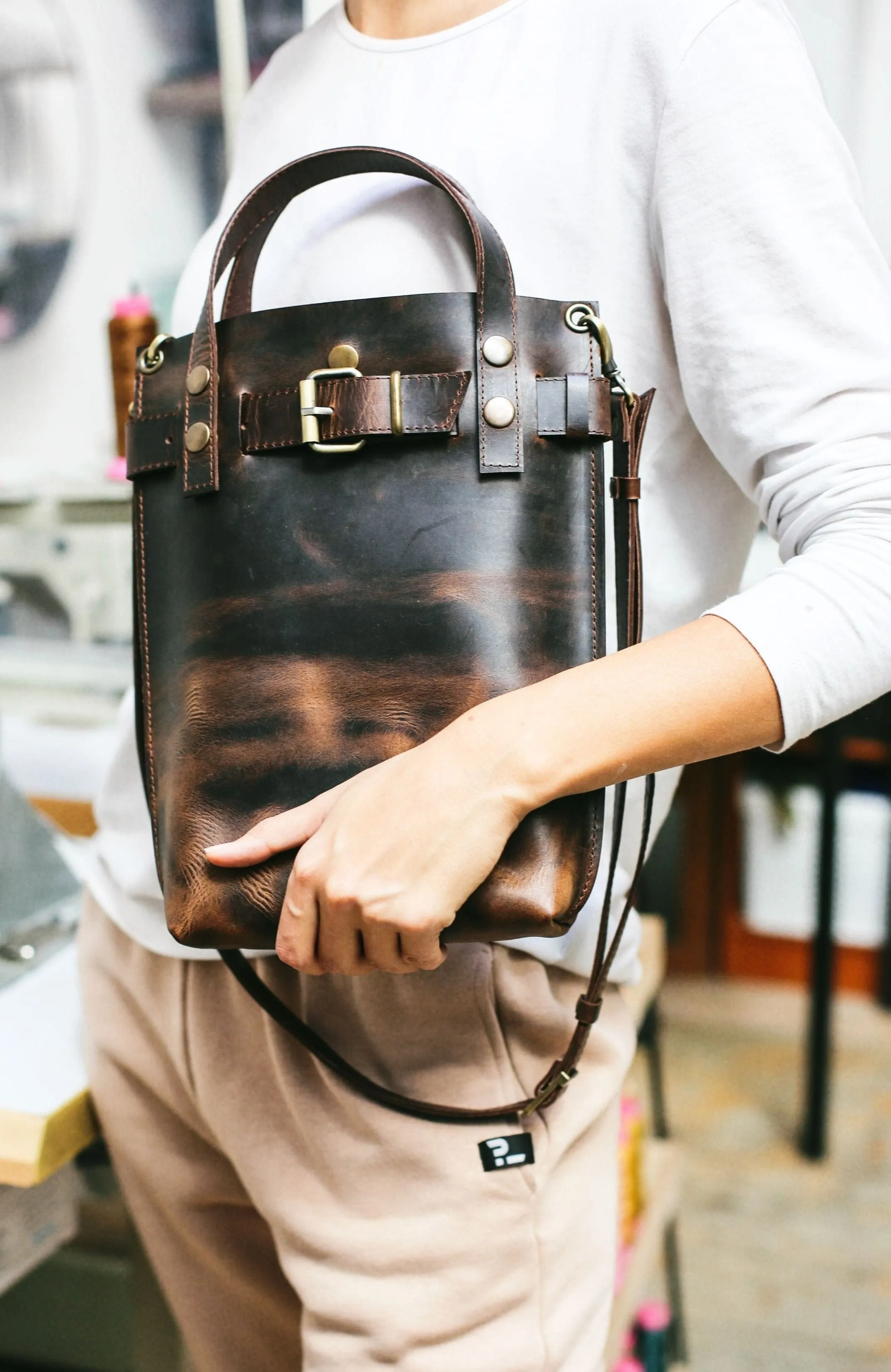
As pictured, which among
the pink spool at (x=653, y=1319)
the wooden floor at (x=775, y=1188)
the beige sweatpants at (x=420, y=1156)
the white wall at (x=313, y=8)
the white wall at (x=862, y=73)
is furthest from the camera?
the white wall at (x=862, y=73)

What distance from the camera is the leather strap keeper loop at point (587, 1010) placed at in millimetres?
609

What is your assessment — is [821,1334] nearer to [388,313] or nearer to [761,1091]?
[761,1091]

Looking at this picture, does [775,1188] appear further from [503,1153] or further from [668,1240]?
[503,1153]

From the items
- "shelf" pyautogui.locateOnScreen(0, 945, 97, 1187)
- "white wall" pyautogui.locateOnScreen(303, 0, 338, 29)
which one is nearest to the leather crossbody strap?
"shelf" pyautogui.locateOnScreen(0, 945, 97, 1187)

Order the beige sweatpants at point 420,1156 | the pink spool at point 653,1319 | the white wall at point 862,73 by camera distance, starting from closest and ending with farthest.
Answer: the beige sweatpants at point 420,1156, the pink spool at point 653,1319, the white wall at point 862,73

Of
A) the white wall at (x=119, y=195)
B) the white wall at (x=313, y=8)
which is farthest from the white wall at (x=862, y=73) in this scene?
the white wall at (x=313, y=8)

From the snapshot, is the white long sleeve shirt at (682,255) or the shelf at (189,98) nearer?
the white long sleeve shirt at (682,255)

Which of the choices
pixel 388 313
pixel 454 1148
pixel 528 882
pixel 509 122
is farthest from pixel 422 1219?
pixel 509 122

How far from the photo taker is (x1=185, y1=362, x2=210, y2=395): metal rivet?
0.58 metres

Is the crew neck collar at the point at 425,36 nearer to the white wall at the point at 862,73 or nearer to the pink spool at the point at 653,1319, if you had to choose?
the pink spool at the point at 653,1319

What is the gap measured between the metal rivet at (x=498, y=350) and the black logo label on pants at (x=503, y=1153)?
401mm

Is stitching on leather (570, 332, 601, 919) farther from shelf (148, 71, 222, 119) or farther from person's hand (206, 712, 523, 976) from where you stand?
shelf (148, 71, 222, 119)

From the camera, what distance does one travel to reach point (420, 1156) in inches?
24.3

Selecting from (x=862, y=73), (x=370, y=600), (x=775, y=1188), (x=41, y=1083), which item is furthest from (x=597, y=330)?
(x=775, y=1188)
